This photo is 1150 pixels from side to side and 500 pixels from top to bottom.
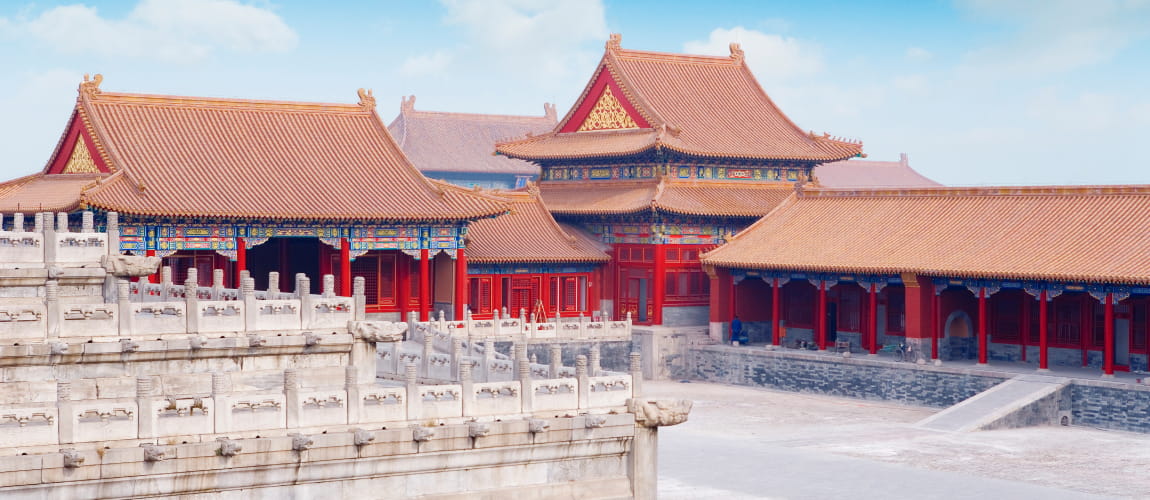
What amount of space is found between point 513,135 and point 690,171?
44996 millimetres

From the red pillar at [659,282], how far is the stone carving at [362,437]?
110 ft

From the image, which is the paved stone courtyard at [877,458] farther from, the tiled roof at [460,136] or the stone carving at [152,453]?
the tiled roof at [460,136]

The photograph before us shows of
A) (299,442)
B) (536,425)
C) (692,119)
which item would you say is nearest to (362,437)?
(299,442)

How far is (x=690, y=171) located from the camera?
60062 mm

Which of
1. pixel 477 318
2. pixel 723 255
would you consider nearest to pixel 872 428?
pixel 723 255

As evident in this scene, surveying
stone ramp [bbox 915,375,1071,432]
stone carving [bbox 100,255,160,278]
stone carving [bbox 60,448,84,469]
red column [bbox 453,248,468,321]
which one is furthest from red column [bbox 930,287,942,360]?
stone carving [bbox 60,448,84,469]

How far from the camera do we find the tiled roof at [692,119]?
60.2 metres

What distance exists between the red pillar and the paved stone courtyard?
967cm

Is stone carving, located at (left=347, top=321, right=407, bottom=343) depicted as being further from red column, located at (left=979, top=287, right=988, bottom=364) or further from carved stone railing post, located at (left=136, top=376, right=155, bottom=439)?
red column, located at (left=979, top=287, right=988, bottom=364)

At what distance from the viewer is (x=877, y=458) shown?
38188 mm

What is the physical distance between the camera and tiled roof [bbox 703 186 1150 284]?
46219 millimetres

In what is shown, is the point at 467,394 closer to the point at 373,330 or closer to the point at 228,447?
the point at 373,330

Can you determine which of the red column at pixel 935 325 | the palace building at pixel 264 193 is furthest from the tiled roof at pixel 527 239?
the red column at pixel 935 325

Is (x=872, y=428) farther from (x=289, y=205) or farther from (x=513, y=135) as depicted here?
(x=513, y=135)
